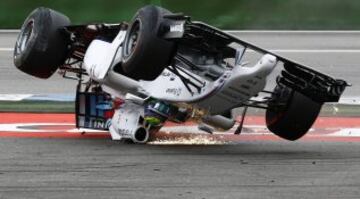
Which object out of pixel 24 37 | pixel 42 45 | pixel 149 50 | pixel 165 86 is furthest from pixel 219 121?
pixel 24 37

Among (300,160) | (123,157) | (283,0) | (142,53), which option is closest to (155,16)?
(142,53)

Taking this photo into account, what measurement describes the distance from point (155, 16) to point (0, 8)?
11.4 m

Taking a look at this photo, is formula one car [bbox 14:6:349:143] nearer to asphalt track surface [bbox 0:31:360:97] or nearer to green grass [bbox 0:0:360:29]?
asphalt track surface [bbox 0:31:360:97]

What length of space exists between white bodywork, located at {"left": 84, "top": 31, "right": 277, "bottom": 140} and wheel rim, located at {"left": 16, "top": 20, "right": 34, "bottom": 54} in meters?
0.61

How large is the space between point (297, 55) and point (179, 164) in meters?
8.87

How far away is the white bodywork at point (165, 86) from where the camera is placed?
761 cm

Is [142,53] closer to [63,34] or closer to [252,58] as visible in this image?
[63,34]

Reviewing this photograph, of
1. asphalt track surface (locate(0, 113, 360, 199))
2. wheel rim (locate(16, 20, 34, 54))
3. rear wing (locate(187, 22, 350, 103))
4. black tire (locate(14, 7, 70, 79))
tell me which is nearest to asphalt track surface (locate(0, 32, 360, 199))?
asphalt track surface (locate(0, 113, 360, 199))

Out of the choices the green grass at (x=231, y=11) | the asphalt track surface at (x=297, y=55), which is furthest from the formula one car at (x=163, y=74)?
the green grass at (x=231, y=11)

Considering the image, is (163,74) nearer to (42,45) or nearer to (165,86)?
(165,86)

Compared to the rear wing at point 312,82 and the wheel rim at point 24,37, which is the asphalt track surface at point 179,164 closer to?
the rear wing at point 312,82

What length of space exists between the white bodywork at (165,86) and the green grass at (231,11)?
975cm

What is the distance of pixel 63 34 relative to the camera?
8727mm

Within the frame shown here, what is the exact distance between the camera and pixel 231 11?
18.4 metres
